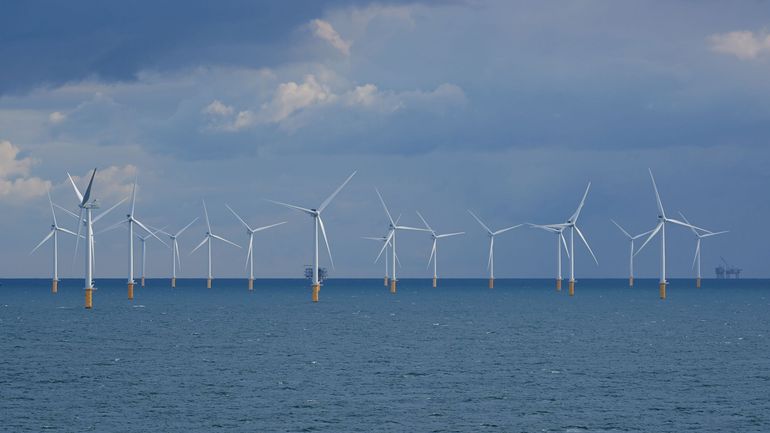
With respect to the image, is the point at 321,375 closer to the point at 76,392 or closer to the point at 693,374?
the point at 76,392

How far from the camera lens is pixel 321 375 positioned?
8631cm

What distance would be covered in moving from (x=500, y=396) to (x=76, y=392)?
29931 mm

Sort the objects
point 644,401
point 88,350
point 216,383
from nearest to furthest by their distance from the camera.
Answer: point 644,401 < point 216,383 < point 88,350

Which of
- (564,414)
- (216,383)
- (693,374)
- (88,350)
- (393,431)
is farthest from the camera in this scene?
(88,350)

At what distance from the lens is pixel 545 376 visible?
86312 mm

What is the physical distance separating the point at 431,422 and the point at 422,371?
2561cm

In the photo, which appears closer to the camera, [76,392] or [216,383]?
[76,392]

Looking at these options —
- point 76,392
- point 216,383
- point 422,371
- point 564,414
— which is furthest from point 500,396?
point 76,392

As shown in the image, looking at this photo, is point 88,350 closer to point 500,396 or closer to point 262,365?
point 262,365

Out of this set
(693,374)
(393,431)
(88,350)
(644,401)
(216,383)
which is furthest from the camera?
(88,350)

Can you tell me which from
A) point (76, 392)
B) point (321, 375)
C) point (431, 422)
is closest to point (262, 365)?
point (321, 375)

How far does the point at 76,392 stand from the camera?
76062mm

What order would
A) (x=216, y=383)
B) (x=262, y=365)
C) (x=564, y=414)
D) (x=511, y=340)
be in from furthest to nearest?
(x=511, y=340) → (x=262, y=365) → (x=216, y=383) → (x=564, y=414)

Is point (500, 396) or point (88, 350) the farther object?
point (88, 350)
